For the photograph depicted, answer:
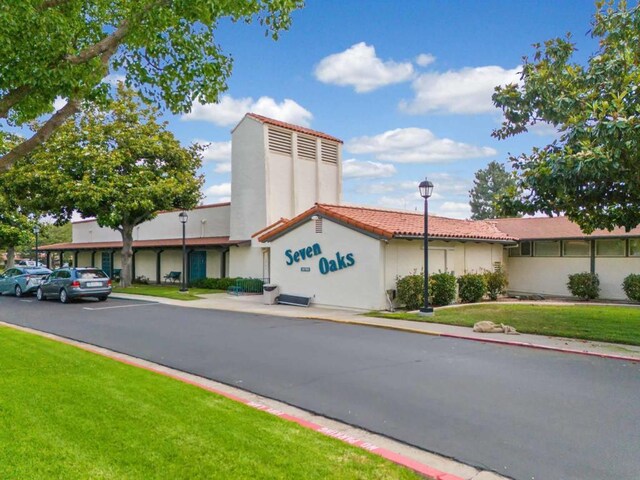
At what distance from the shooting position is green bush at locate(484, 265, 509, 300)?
21.9 metres

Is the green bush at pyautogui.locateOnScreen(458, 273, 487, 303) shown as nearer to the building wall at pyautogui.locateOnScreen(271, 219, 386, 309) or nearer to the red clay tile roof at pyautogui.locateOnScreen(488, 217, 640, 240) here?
the building wall at pyautogui.locateOnScreen(271, 219, 386, 309)

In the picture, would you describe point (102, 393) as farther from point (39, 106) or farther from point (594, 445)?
point (594, 445)

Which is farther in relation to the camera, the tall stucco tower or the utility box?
the tall stucco tower

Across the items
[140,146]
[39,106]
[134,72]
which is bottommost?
[39,106]

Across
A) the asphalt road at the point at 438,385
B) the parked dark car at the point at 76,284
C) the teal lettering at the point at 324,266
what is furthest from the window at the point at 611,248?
the parked dark car at the point at 76,284

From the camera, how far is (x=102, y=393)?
6.09 m

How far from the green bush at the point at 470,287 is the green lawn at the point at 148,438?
617 inches

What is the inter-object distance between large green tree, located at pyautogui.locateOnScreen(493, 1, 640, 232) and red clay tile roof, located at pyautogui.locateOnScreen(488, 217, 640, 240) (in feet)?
31.1

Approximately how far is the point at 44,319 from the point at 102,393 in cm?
1129

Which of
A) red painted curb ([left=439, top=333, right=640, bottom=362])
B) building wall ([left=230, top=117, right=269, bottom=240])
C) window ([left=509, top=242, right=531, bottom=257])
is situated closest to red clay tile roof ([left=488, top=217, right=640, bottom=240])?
window ([left=509, top=242, right=531, bottom=257])

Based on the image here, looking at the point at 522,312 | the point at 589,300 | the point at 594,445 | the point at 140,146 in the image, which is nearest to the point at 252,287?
the point at 140,146

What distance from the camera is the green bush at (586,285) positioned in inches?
884

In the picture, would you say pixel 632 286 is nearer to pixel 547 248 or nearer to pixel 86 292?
pixel 547 248

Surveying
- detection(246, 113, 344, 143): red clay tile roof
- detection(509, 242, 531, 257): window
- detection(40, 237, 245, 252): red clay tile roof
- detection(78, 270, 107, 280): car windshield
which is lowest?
detection(78, 270, 107, 280): car windshield
